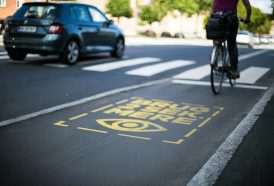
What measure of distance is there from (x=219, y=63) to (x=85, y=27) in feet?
16.5

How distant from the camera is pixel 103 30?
41.0ft

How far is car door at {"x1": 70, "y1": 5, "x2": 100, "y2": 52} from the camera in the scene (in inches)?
444

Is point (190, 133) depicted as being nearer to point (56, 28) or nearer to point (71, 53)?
point (56, 28)

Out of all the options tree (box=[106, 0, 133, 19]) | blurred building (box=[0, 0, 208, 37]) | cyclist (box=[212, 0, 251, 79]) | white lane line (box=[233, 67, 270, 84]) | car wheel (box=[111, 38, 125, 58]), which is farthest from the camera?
tree (box=[106, 0, 133, 19])

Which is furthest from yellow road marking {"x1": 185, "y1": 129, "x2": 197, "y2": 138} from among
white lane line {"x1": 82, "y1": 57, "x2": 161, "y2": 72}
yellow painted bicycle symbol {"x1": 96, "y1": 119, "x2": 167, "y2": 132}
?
white lane line {"x1": 82, "y1": 57, "x2": 161, "y2": 72}

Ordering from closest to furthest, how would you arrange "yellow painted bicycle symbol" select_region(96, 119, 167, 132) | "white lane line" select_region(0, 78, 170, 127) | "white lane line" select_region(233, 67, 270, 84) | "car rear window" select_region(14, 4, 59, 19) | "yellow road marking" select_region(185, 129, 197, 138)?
"yellow road marking" select_region(185, 129, 197, 138) → "yellow painted bicycle symbol" select_region(96, 119, 167, 132) → "white lane line" select_region(0, 78, 170, 127) → "white lane line" select_region(233, 67, 270, 84) → "car rear window" select_region(14, 4, 59, 19)

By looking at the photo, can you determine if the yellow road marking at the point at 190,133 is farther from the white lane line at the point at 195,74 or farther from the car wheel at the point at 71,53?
the car wheel at the point at 71,53

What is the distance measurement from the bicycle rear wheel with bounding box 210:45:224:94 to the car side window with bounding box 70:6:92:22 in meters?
4.89

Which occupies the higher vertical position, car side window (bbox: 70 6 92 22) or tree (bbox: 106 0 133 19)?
tree (bbox: 106 0 133 19)

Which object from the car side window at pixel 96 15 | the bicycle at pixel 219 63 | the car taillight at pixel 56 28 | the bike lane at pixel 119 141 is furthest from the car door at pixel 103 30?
the bike lane at pixel 119 141

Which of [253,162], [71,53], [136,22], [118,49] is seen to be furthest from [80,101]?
[136,22]

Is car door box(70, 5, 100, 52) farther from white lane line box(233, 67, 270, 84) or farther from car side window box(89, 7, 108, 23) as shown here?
white lane line box(233, 67, 270, 84)

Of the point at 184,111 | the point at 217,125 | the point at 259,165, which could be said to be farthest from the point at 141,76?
the point at 259,165

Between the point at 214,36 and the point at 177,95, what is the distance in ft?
3.80
